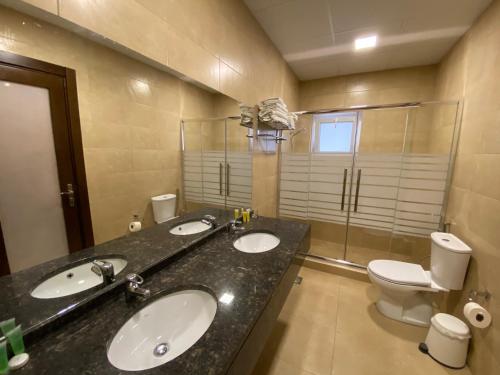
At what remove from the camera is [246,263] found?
1.15 m

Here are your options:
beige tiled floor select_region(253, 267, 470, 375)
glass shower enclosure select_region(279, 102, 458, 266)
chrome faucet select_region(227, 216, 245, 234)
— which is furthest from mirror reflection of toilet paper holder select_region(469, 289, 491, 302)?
chrome faucet select_region(227, 216, 245, 234)

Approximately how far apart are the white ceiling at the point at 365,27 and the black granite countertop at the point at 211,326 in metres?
1.99

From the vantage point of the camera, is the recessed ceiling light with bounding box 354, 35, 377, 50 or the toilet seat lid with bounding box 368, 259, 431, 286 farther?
the recessed ceiling light with bounding box 354, 35, 377, 50

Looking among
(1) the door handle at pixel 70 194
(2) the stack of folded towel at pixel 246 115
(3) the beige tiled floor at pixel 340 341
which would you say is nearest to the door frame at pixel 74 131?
(1) the door handle at pixel 70 194

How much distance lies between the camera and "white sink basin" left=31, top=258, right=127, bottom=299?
730mm

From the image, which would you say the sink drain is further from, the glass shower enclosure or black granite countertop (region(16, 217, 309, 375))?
the glass shower enclosure

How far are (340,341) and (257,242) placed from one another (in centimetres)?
96

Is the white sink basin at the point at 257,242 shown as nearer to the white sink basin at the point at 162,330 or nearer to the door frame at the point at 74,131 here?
the white sink basin at the point at 162,330

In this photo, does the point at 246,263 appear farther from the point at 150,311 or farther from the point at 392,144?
the point at 392,144

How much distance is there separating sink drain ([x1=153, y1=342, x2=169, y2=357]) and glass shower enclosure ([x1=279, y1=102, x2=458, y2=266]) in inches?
90.2

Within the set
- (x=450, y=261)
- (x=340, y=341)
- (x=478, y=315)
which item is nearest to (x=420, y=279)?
(x=450, y=261)

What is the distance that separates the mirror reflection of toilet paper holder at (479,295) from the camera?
1.33 m

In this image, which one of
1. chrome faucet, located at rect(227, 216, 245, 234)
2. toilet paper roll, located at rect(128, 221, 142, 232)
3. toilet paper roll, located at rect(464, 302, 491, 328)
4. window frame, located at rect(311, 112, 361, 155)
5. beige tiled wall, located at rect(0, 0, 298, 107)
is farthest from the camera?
window frame, located at rect(311, 112, 361, 155)

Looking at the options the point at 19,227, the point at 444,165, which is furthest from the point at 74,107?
the point at 444,165
